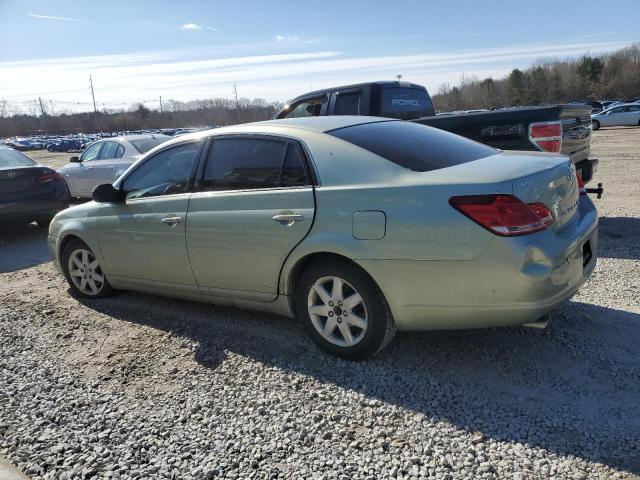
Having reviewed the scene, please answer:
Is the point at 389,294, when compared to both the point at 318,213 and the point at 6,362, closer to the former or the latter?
the point at 318,213

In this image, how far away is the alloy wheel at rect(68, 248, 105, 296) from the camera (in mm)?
5312

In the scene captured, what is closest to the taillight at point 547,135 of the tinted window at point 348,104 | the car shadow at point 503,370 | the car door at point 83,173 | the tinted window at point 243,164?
the car shadow at point 503,370

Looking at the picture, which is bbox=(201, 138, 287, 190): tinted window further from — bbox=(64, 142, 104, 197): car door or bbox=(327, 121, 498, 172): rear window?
bbox=(64, 142, 104, 197): car door

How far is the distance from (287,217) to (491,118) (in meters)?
3.89

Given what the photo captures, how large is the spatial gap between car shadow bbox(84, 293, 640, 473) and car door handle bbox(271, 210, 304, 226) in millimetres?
959

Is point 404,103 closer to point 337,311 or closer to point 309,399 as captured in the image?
point 337,311

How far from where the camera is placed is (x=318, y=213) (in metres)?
3.58

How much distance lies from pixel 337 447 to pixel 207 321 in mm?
2143

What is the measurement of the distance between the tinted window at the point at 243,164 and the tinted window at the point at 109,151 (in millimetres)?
7663

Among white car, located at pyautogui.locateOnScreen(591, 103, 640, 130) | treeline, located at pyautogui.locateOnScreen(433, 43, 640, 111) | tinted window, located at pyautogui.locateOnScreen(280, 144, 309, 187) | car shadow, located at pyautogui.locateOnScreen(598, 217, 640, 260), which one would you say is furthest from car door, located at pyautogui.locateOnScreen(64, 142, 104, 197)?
treeline, located at pyautogui.locateOnScreen(433, 43, 640, 111)

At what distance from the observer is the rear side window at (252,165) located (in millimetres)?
3863

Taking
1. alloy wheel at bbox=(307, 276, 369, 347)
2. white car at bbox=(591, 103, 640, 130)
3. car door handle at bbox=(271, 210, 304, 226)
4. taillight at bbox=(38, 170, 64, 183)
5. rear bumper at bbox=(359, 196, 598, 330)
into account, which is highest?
car door handle at bbox=(271, 210, 304, 226)

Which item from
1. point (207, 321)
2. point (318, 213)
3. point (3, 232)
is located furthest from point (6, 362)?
point (3, 232)

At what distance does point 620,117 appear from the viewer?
33531 millimetres
